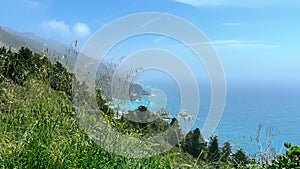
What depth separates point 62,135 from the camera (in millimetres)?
2836

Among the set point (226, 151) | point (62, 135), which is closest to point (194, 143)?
point (226, 151)

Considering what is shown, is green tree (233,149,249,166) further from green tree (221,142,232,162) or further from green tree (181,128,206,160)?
green tree (181,128,206,160)

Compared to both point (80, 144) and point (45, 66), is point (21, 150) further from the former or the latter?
point (45, 66)

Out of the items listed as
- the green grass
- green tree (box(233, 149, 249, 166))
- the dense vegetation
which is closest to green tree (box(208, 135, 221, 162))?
the dense vegetation

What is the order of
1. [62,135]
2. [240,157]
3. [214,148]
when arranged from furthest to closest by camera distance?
[214,148] < [240,157] < [62,135]

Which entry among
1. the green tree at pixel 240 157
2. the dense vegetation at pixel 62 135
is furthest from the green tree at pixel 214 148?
the green tree at pixel 240 157

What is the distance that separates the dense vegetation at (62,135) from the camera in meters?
2.58

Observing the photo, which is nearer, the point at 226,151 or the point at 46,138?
the point at 46,138

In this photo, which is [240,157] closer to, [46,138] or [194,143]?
[194,143]

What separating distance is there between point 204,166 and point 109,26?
1.47m

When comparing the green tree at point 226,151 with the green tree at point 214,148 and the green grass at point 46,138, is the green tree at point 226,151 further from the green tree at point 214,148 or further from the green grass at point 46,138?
the green grass at point 46,138

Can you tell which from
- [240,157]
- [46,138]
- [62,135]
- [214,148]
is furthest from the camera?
[214,148]

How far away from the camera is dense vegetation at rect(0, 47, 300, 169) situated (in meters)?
2.58

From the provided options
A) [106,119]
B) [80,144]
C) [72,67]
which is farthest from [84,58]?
[80,144]
